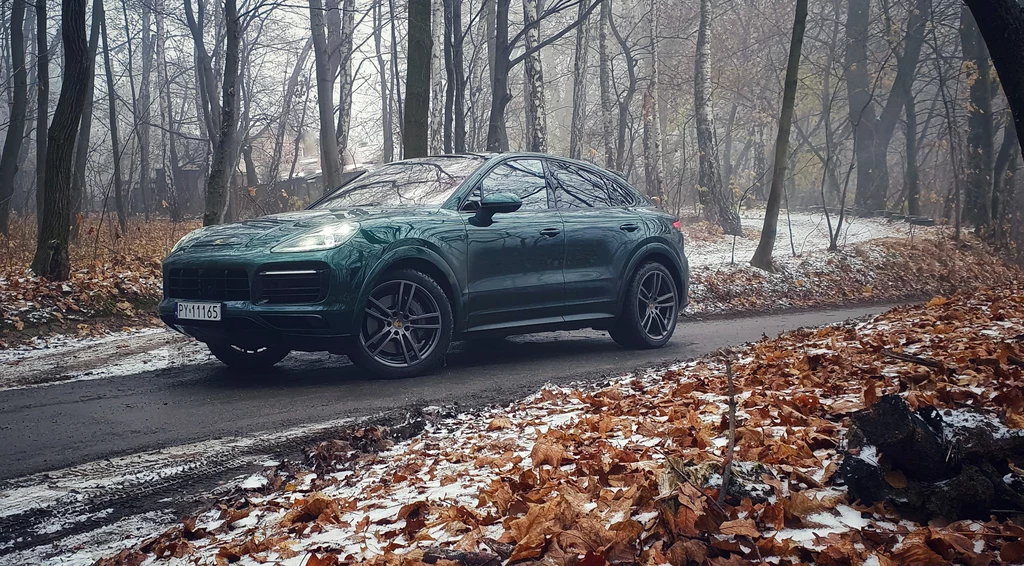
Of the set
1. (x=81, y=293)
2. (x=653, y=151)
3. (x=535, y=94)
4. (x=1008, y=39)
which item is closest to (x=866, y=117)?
(x=653, y=151)

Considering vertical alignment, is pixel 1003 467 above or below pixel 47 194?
below

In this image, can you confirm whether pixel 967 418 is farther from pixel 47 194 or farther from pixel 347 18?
pixel 347 18

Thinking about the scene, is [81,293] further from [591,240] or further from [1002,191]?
[1002,191]

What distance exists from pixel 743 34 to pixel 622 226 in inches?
1228

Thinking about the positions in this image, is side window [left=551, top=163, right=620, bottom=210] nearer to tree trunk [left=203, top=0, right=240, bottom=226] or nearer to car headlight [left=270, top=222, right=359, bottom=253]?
car headlight [left=270, top=222, right=359, bottom=253]

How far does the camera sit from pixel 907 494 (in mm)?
2723

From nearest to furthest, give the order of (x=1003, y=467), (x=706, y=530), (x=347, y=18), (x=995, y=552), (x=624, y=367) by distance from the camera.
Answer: (x=995, y=552) < (x=706, y=530) < (x=1003, y=467) < (x=624, y=367) < (x=347, y=18)

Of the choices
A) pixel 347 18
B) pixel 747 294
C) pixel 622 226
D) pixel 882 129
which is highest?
pixel 347 18

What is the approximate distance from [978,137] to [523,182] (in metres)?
20.1

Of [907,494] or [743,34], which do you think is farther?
[743,34]

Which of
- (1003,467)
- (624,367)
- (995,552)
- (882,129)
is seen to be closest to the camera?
(995,552)

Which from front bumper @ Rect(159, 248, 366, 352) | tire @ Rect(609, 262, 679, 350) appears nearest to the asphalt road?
tire @ Rect(609, 262, 679, 350)

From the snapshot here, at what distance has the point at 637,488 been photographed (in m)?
2.97

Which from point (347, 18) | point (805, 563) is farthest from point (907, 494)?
point (347, 18)
